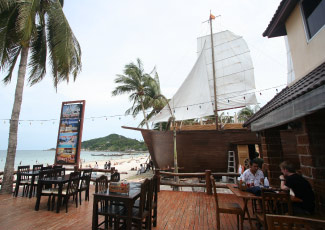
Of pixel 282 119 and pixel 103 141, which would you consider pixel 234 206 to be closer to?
pixel 282 119

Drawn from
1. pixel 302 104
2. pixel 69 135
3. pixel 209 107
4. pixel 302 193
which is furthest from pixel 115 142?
pixel 302 104

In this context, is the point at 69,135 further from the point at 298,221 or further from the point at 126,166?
the point at 126,166

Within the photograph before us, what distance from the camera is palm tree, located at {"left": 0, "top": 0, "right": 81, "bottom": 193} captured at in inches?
212

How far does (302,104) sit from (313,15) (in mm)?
3300

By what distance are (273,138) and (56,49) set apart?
738 cm

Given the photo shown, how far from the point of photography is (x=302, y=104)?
185cm

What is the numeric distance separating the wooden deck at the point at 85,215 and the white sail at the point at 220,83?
746 cm

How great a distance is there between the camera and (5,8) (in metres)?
5.42

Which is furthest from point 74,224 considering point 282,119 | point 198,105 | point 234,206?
point 198,105

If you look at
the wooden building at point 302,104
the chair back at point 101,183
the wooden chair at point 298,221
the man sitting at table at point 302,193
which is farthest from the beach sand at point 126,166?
the wooden chair at point 298,221

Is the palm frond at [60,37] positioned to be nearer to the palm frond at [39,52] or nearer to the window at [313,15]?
the palm frond at [39,52]

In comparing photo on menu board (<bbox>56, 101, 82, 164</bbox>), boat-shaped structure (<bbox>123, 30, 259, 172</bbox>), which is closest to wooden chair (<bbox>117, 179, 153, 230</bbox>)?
photo on menu board (<bbox>56, 101, 82, 164</bbox>)

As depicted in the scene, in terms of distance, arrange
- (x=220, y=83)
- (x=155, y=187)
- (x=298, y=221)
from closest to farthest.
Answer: (x=298, y=221), (x=155, y=187), (x=220, y=83)

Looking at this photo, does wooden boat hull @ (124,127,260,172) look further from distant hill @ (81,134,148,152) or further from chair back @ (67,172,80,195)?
distant hill @ (81,134,148,152)
